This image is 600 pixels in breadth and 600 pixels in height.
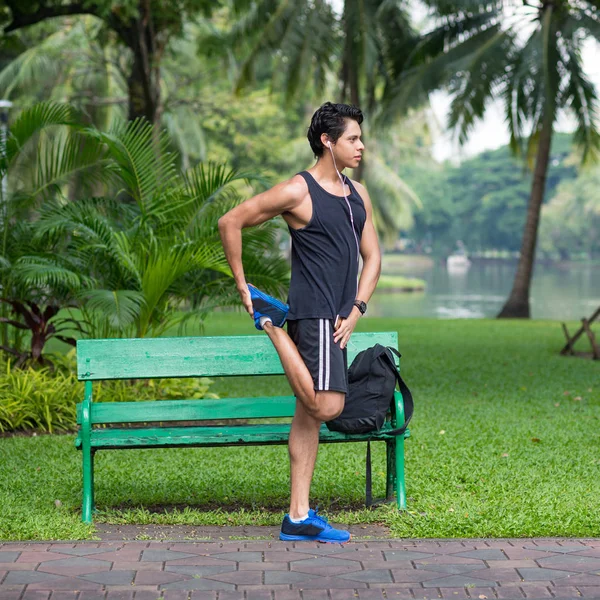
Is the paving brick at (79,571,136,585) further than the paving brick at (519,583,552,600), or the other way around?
the paving brick at (79,571,136,585)

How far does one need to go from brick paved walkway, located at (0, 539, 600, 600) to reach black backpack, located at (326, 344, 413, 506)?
22.0 inches

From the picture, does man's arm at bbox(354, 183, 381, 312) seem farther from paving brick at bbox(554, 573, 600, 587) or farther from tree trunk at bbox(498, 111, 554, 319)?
tree trunk at bbox(498, 111, 554, 319)

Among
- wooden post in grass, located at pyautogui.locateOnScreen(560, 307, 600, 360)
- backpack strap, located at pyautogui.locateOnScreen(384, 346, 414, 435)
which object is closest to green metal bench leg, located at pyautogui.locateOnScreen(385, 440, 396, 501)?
backpack strap, located at pyautogui.locateOnScreen(384, 346, 414, 435)

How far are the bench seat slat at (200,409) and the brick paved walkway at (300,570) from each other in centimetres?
89

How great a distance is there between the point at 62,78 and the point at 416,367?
74.3ft

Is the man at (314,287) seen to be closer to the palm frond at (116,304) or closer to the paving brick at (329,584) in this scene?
the paving brick at (329,584)

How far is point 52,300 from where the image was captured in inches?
337

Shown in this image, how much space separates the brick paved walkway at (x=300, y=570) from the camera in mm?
3621

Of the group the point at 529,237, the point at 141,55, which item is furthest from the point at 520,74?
the point at 141,55

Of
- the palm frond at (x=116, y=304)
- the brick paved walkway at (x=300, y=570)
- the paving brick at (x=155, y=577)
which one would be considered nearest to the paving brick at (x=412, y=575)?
the brick paved walkway at (x=300, y=570)

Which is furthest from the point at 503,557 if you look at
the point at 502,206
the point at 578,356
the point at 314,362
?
the point at 502,206

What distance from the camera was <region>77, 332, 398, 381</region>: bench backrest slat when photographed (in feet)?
16.5

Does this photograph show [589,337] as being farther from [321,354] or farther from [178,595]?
[178,595]

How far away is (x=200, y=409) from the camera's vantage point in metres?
5.10
